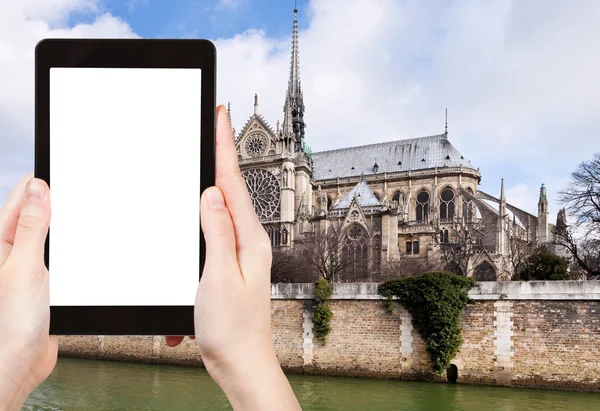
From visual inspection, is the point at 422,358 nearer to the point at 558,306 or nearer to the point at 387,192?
the point at 558,306

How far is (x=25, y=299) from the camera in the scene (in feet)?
3.16

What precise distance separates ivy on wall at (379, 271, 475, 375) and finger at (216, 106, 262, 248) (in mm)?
12962

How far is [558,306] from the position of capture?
A: 12.6 meters

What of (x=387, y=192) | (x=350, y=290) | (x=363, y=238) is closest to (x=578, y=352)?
(x=350, y=290)

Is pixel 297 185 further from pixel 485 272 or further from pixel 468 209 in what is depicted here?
pixel 485 272

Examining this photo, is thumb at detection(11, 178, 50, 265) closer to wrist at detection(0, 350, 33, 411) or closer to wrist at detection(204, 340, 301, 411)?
wrist at detection(0, 350, 33, 411)

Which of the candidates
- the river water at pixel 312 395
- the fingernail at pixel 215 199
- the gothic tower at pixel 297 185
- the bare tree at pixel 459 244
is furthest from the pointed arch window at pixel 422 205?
the fingernail at pixel 215 199

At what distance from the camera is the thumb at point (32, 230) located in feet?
3.14

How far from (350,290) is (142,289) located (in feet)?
44.7

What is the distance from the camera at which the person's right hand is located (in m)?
0.86

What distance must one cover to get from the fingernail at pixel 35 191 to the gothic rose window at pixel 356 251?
27.2 metres

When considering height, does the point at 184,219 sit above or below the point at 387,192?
below

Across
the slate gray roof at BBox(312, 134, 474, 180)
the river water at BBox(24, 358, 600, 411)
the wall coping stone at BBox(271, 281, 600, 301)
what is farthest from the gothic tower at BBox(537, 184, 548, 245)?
the river water at BBox(24, 358, 600, 411)

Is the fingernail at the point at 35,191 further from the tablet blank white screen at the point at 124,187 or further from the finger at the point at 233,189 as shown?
the finger at the point at 233,189
